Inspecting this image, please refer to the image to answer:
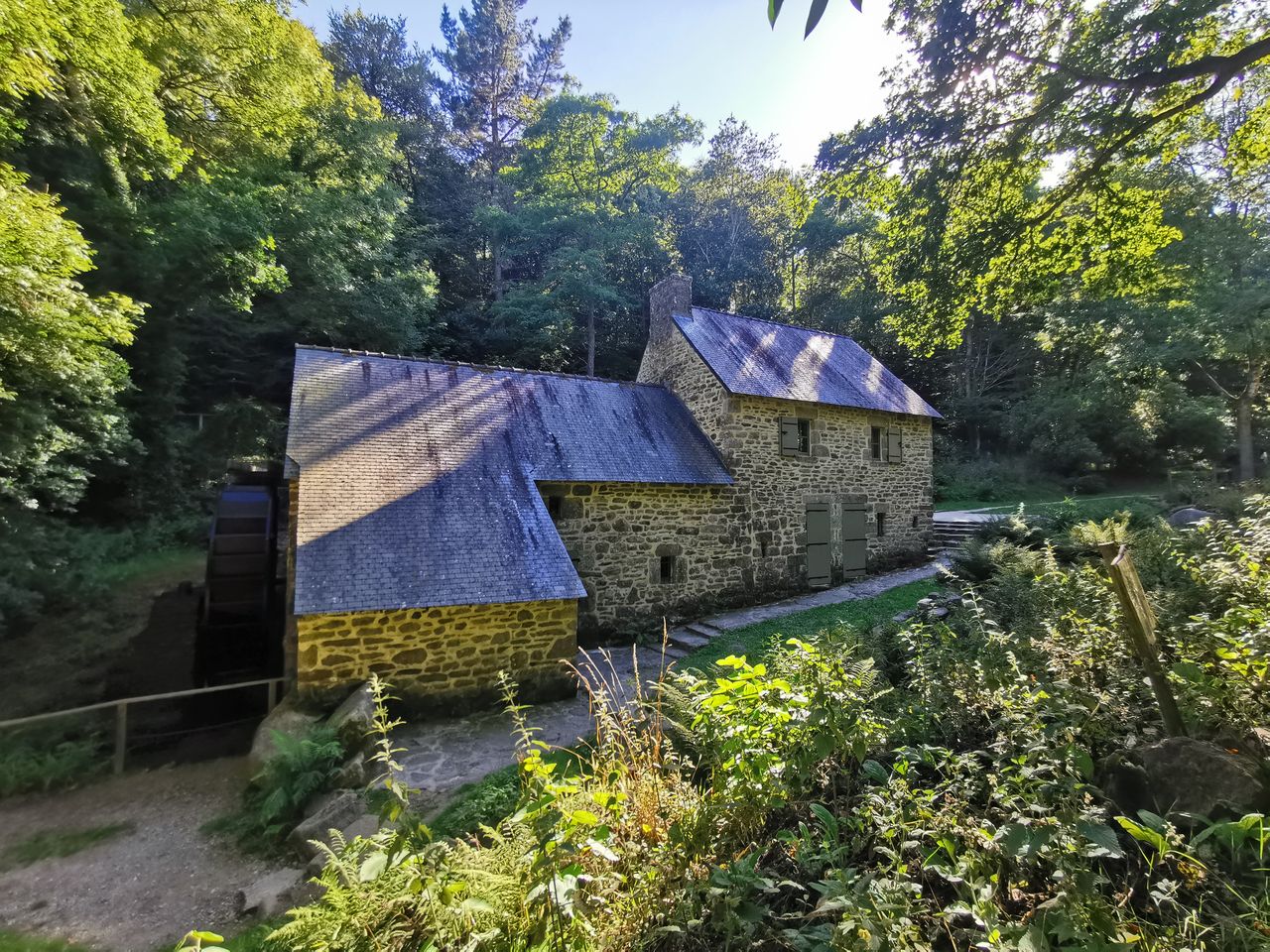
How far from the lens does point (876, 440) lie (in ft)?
46.5

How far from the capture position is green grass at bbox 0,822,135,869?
16.0ft

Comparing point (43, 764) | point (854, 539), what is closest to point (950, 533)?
point (854, 539)

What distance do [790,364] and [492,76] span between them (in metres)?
28.4

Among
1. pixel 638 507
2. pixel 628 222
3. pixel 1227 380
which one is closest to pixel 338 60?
pixel 628 222

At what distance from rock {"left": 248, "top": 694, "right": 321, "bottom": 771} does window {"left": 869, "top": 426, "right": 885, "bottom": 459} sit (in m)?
13.5

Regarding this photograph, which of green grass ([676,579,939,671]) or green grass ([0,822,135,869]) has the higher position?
green grass ([676,579,939,671])

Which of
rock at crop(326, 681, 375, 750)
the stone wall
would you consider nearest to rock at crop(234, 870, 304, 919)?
rock at crop(326, 681, 375, 750)

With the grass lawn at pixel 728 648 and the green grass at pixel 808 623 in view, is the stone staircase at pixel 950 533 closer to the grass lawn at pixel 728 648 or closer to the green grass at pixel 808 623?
the grass lawn at pixel 728 648

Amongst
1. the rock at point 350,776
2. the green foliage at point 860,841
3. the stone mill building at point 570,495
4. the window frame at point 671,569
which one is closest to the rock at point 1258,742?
the green foliage at point 860,841

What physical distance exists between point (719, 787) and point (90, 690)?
11923 mm

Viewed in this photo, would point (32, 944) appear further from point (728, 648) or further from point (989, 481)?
point (989, 481)

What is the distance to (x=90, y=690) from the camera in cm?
891

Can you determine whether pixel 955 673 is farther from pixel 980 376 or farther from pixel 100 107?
pixel 980 376

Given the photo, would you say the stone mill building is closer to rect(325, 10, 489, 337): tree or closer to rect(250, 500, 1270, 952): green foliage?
rect(250, 500, 1270, 952): green foliage
